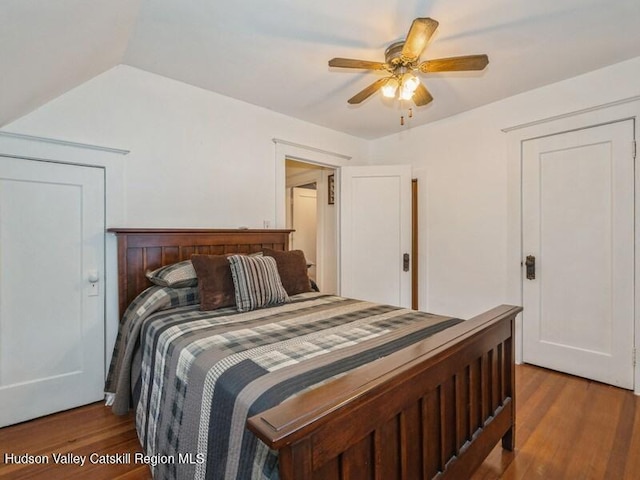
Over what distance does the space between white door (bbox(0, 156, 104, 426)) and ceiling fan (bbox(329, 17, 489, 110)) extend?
6.61ft

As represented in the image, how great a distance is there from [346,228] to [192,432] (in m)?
2.93

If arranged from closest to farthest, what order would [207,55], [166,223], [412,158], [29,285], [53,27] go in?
[53,27] → [29,285] → [207,55] → [166,223] → [412,158]

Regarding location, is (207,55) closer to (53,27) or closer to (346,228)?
(53,27)

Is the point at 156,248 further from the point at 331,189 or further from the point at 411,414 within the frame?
the point at 331,189

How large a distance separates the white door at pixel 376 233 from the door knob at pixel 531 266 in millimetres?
1173

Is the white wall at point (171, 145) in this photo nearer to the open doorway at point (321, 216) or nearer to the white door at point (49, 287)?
the white door at point (49, 287)

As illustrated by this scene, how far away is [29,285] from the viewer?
2.04m

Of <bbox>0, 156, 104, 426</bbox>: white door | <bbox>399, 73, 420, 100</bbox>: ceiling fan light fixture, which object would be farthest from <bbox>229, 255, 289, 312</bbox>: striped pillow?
<bbox>399, 73, 420, 100</bbox>: ceiling fan light fixture

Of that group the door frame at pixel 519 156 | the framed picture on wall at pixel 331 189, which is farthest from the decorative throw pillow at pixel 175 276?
the door frame at pixel 519 156

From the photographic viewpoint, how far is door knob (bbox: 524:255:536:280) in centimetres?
290

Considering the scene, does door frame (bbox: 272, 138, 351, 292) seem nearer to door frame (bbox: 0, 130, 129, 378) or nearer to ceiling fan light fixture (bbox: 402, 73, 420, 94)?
door frame (bbox: 0, 130, 129, 378)

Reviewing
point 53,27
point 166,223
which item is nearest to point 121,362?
point 166,223

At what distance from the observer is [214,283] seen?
2.10 metres

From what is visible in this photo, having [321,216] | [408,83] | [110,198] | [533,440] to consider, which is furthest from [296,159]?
[533,440]
